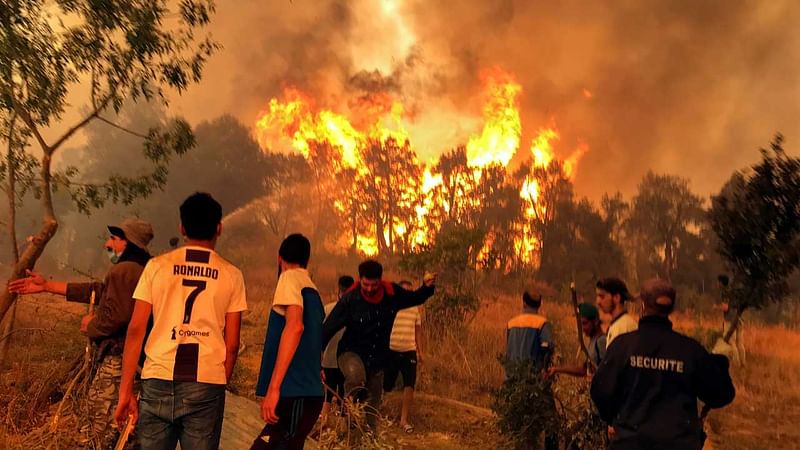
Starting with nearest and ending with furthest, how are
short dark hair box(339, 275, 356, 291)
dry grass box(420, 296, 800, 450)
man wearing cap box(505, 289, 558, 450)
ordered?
1. man wearing cap box(505, 289, 558, 450)
2. short dark hair box(339, 275, 356, 291)
3. dry grass box(420, 296, 800, 450)

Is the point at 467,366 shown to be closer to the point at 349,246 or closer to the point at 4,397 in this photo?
the point at 4,397

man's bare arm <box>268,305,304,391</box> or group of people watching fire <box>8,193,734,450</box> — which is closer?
group of people watching fire <box>8,193,734,450</box>

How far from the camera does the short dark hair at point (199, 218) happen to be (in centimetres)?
332

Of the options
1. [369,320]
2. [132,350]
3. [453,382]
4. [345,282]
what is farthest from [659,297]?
[453,382]

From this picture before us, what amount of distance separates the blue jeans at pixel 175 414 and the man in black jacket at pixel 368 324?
2569mm

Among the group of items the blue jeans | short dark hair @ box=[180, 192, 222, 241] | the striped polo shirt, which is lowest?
the blue jeans

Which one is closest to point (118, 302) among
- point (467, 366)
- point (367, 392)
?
point (367, 392)

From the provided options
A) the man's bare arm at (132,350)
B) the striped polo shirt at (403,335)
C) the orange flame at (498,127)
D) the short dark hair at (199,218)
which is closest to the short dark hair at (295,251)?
the short dark hair at (199,218)

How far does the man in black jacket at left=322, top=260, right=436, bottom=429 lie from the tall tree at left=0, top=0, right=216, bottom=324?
3559mm

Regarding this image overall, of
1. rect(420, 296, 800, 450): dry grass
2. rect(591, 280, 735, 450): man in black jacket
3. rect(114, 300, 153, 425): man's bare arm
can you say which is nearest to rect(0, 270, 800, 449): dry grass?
rect(420, 296, 800, 450): dry grass

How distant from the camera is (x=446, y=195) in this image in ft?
131

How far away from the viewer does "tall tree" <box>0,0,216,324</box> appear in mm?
7297

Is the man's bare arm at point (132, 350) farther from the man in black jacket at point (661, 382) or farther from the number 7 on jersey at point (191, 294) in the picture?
the man in black jacket at point (661, 382)

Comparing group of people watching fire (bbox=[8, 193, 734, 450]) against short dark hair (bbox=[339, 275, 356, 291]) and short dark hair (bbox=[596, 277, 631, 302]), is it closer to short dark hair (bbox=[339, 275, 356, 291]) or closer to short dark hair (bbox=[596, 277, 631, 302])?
short dark hair (bbox=[596, 277, 631, 302])
